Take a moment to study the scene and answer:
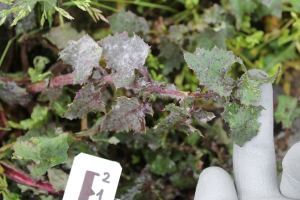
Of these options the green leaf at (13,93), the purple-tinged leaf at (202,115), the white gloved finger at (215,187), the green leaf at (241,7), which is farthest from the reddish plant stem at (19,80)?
the green leaf at (241,7)

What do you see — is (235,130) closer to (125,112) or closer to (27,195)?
(125,112)

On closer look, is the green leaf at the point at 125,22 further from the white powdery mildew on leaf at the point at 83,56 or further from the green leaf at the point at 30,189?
the green leaf at the point at 30,189

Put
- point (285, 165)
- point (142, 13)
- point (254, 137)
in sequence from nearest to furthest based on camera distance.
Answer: point (285, 165), point (254, 137), point (142, 13)

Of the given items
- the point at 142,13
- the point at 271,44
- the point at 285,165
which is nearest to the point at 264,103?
the point at 285,165

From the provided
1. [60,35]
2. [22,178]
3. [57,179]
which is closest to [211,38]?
[60,35]

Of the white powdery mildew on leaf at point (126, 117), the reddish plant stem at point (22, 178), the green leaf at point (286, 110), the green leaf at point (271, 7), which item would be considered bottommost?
the reddish plant stem at point (22, 178)

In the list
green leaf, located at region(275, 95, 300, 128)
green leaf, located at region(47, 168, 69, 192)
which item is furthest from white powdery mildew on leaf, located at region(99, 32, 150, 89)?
green leaf, located at region(275, 95, 300, 128)

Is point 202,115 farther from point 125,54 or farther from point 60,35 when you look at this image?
point 60,35
